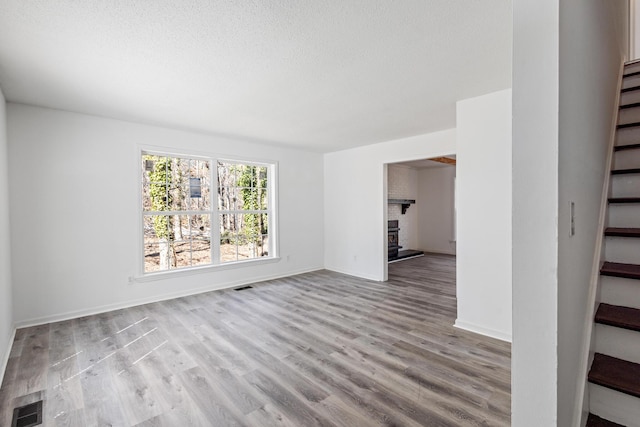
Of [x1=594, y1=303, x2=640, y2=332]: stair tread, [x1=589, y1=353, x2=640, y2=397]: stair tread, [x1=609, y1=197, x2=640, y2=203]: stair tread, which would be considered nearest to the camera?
[x1=589, y1=353, x2=640, y2=397]: stair tread

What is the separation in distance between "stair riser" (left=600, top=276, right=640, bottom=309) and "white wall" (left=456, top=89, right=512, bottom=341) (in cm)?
146

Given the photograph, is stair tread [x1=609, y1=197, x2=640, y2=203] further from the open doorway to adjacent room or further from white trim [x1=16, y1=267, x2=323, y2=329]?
the open doorway to adjacent room

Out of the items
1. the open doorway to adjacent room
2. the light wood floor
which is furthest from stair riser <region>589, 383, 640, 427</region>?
the open doorway to adjacent room

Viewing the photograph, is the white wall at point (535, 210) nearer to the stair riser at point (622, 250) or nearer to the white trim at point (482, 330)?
the stair riser at point (622, 250)

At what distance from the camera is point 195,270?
4.57 metres

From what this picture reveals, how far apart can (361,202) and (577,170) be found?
438cm

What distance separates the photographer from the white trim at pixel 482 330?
2.96 meters

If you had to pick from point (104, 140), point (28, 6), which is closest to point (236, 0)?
point (28, 6)

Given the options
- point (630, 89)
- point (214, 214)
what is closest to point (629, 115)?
point (630, 89)

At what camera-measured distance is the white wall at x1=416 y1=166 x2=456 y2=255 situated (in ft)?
26.9

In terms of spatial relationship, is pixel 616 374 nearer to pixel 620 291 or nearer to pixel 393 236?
pixel 620 291

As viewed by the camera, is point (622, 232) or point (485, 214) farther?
point (485, 214)

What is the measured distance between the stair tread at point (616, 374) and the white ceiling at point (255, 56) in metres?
1.92

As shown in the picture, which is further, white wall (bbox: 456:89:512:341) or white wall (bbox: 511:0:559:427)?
white wall (bbox: 456:89:512:341)
